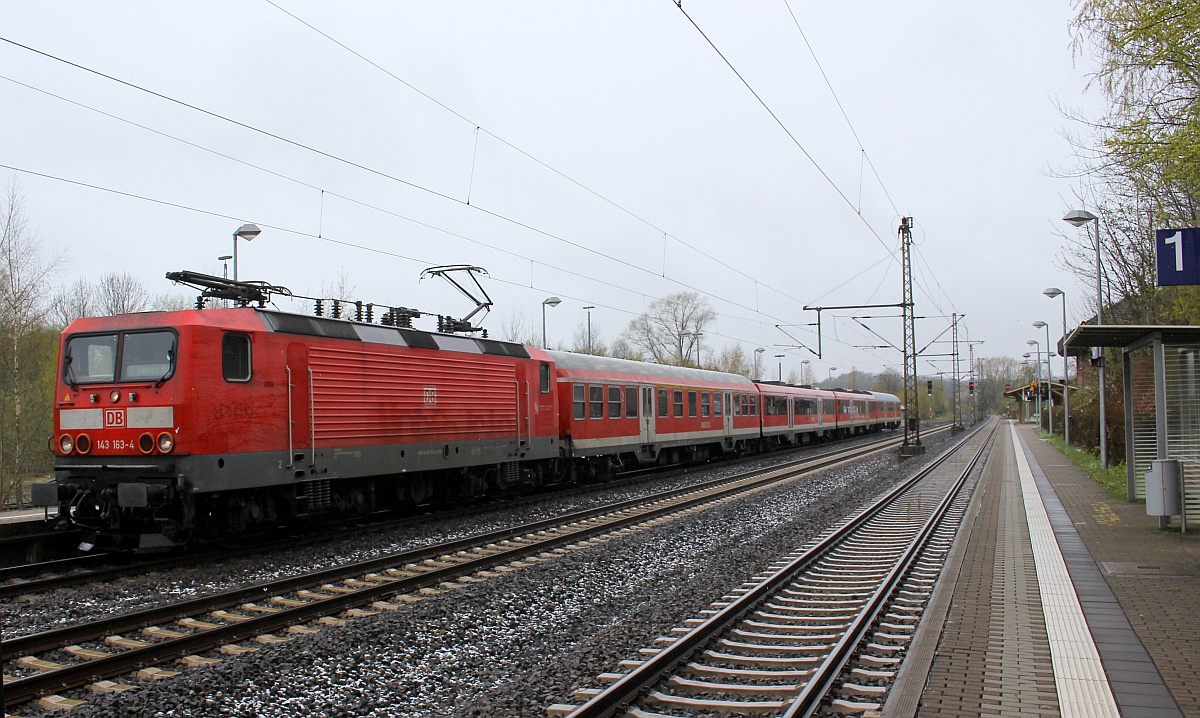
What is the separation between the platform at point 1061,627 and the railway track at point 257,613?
5022mm

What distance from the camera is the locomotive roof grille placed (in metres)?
12.0

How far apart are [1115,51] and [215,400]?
41.3ft

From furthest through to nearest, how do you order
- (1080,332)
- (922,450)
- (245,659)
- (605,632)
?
1. (922,450)
2. (1080,332)
3. (605,632)
4. (245,659)

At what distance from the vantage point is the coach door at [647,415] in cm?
2392

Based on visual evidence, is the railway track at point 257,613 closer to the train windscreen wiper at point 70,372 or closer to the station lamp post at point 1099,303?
the train windscreen wiper at point 70,372

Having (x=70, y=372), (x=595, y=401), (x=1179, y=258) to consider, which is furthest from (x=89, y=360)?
(x=1179, y=258)

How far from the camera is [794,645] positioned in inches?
286

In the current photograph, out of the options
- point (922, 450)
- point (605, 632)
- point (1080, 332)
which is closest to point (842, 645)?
point (605, 632)

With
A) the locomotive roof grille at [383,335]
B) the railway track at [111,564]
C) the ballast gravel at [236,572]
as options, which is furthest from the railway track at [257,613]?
the locomotive roof grille at [383,335]

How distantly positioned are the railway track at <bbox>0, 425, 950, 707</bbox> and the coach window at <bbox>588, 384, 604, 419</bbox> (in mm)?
7883

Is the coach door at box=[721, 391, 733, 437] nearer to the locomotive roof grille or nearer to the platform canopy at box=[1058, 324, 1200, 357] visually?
the locomotive roof grille

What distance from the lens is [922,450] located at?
110 feet

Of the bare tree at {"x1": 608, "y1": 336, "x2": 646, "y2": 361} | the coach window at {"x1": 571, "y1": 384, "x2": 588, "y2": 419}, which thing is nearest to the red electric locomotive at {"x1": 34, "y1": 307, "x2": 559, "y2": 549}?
the coach window at {"x1": 571, "y1": 384, "x2": 588, "y2": 419}

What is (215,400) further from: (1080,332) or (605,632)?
(1080,332)
